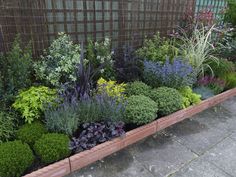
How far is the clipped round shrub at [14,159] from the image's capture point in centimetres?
159

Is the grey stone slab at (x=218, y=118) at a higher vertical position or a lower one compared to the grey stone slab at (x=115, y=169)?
lower

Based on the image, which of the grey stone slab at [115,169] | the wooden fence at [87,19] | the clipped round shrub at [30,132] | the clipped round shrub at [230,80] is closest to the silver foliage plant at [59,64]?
the wooden fence at [87,19]

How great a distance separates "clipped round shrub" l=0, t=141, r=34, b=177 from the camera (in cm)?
159

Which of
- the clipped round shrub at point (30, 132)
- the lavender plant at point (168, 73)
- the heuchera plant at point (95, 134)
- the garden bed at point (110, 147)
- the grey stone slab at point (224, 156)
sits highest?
the lavender plant at point (168, 73)

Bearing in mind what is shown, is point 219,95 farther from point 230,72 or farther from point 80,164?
point 80,164

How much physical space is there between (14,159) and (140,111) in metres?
1.32

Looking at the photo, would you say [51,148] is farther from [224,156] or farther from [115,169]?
[224,156]

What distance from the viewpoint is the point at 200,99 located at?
3.12 m

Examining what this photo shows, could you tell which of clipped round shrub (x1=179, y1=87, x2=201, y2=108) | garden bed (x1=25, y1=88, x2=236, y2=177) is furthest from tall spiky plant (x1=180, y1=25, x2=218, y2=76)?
garden bed (x1=25, y1=88, x2=236, y2=177)

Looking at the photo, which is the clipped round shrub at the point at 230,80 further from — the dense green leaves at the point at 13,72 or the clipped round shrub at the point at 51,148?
the dense green leaves at the point at 13,72

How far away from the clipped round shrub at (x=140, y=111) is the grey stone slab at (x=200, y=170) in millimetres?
641

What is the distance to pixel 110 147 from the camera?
2.08 m

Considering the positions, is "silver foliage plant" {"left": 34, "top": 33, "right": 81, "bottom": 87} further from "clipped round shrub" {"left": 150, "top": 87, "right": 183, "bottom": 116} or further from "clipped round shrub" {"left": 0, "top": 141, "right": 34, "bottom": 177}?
"clipped round shrub" {"left": 150, "top": 87, "right": 183, "bottom": 116}

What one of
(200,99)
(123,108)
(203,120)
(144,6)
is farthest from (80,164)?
(144,6)
